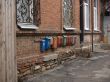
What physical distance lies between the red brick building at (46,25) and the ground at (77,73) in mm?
551

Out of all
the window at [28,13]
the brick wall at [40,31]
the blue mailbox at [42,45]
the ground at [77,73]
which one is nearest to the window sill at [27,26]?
the window at [28,13]

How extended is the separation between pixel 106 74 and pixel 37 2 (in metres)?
2.94

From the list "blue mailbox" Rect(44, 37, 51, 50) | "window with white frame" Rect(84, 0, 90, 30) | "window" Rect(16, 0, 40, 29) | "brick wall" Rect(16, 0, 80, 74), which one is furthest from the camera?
"window with white frame" Rect(84, 0, 90, 30)

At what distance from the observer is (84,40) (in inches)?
664

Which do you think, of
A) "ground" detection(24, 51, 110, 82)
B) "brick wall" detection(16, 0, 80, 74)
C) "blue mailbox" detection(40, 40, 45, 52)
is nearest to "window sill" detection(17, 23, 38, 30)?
"brick wall" detection(16, 0, 80, 74)

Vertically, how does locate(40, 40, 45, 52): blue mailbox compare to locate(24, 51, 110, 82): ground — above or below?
above

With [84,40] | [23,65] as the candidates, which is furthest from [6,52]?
[84,40]

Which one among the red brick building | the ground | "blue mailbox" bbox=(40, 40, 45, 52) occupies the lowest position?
the ground

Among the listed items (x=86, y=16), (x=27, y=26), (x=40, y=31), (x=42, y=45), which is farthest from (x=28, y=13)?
(x=86, y=16)

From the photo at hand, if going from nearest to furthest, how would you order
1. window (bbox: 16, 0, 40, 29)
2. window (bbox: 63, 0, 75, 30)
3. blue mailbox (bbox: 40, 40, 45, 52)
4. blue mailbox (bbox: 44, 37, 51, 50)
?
window (bbox: 16, 0, 40, 29)
blue mailbox (bbox: 40, 40, 45, 52)
blue mailbox (bbox: 44, 37, 51, 50)
window (bbox: 63, 0, 75, 30)

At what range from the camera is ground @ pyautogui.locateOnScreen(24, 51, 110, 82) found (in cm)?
947

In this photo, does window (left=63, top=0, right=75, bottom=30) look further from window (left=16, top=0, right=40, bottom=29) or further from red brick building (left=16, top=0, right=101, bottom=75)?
window (left=16, top=0, right=40, bottom=29)

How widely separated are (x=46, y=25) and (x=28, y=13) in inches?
44.2

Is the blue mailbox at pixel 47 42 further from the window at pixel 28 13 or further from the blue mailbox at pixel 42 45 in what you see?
the window at pixel 28 13
